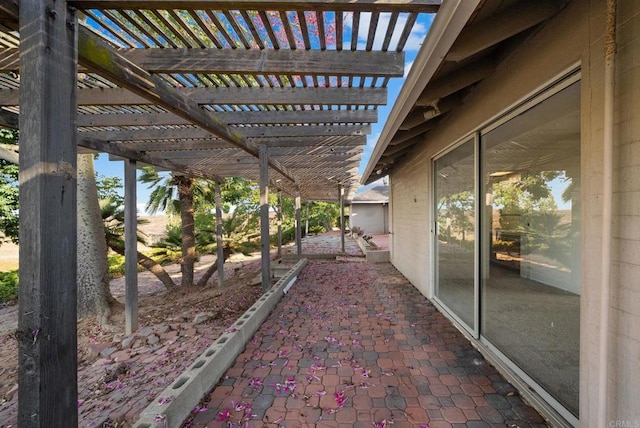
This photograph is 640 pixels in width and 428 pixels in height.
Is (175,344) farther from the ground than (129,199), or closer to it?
closer to it

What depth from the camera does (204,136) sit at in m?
4.37

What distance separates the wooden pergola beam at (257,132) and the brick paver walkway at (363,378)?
2.80m

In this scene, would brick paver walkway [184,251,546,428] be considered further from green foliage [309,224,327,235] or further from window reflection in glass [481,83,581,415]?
green foliage [309,224,327,235]

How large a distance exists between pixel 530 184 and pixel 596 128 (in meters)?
1.25

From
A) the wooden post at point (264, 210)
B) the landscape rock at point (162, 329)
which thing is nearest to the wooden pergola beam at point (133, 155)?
the wooden post at point (264, 210)

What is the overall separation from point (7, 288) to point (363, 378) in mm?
11321

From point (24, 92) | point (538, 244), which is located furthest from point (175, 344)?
point (538, 244)

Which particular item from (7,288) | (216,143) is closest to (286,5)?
(216,143)

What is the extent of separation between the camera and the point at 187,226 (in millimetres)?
7469

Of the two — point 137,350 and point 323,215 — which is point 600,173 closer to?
point 137,350

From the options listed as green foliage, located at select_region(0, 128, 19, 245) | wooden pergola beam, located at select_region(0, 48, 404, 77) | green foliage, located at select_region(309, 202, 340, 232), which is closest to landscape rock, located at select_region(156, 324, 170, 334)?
wooden pergola beam, located at select_region(0, 48, 404, 77)

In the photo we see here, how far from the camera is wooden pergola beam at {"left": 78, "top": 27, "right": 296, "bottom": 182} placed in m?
1.73

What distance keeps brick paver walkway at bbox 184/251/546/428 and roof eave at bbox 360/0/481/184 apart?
240 cm

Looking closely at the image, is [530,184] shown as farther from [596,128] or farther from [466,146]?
[596,128]
